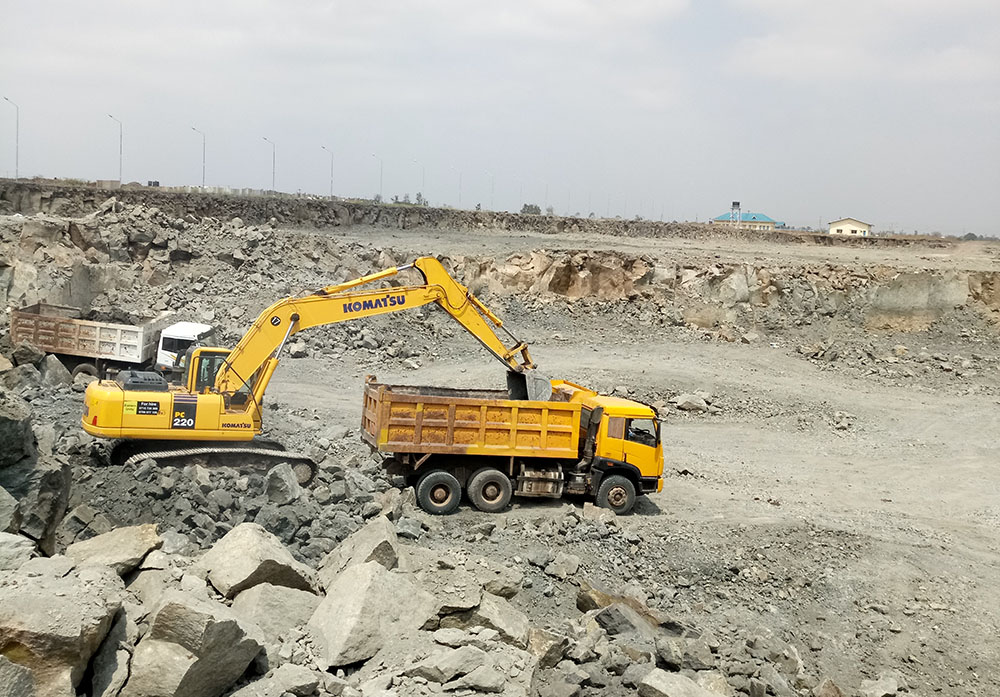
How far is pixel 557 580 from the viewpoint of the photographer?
33.7 feet

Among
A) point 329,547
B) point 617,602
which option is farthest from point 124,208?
point 617,602

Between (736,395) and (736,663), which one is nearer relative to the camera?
(736,663)

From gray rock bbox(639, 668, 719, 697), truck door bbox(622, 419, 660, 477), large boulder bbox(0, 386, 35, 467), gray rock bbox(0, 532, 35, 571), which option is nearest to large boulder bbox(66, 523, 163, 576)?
gray rock bbox(0, 532, 35, 571)

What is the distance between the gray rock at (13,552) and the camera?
5895 mm

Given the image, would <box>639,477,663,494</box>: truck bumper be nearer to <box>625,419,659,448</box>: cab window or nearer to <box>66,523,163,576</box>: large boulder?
<box>625,419,659,448</box>: cab window

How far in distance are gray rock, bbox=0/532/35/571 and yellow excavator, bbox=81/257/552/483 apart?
5.89 m

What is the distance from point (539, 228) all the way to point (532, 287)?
14.1 metres

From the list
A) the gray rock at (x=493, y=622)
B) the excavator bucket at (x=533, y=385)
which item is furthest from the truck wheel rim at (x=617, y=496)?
the gray rock at (x=493, y=622)

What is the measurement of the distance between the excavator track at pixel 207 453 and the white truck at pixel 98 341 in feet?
21.9

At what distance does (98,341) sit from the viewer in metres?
19.3

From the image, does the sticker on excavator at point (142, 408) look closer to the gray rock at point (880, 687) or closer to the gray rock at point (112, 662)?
the gray rock at point (112, 662)

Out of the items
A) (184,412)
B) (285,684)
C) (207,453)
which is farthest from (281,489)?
(285,684)

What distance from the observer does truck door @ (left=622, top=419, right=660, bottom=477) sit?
13.3 metres

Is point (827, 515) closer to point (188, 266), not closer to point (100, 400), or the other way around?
point (100, 400)
